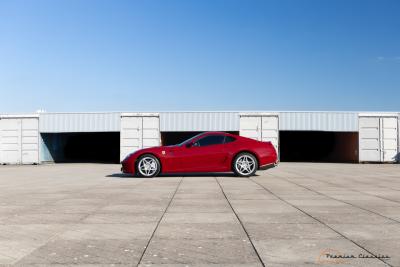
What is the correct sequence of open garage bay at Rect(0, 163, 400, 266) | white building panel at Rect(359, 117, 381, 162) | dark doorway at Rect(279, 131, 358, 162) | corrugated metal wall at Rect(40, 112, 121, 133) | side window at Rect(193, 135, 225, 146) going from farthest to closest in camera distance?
1. dark doorway at Rect(279, 131, 358, 162)
2. corrugated metal wall at Rect(40, 112, 121, 133)
3. white building panel at Rect(359, 117, 381, 162)
4. side window at Rect(193, 135, 225, 146)
5. open garage bay at Rect(0, 163, 400, 266)

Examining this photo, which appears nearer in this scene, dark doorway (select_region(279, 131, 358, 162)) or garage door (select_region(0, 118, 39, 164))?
garage door (select_region(0, 118, 39, 164))

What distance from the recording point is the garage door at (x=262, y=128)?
25.4 meters

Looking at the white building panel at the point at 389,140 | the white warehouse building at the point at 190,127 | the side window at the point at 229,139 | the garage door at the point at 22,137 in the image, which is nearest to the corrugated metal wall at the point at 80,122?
the white warehouse building at the point at 190,127

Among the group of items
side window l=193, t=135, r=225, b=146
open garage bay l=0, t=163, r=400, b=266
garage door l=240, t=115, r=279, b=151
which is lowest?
open garage bay l=0, t=163, r=400, b=266

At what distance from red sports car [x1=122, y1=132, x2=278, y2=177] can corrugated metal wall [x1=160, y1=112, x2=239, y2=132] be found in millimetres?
12773

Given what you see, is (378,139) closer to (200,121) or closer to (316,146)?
(200,121)

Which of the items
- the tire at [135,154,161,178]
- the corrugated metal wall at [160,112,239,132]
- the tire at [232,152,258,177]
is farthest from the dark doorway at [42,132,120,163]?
the tire at [232,152,258,177]

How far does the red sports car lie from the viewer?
1270 centimetres

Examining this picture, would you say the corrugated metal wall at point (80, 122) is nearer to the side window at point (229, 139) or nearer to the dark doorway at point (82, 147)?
the dark doorway at point (82, 147)

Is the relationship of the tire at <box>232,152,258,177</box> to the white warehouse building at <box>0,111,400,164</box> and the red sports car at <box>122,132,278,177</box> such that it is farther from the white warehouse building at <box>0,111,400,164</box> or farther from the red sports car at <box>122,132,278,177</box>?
the white warehouse building at <box>0,111,400,164</box>

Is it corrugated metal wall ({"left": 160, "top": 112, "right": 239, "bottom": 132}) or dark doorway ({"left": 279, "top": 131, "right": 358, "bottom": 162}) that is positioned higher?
corrugated metal wall ({"left": 160, "top": 112, "right": 239, "bottom": 132})

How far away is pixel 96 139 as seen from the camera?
41188mm

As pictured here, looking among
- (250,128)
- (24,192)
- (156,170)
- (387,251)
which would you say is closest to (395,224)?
(387,251)

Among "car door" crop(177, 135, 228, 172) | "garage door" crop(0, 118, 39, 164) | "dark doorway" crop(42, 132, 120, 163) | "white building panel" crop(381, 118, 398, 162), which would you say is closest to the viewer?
"car door" crop(177, 135, 228, 172)
